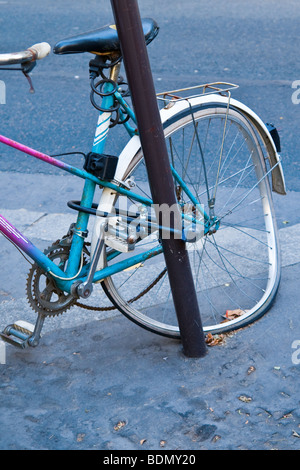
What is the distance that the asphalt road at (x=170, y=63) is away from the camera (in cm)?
559

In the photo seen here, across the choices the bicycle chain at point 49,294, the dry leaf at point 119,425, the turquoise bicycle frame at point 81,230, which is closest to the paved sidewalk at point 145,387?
the dry leaf at point 119,425

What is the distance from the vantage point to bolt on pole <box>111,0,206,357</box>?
2471 millimetres

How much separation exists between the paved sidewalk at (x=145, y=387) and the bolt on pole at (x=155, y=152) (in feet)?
0.65

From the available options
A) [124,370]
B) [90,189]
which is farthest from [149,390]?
[90,189]

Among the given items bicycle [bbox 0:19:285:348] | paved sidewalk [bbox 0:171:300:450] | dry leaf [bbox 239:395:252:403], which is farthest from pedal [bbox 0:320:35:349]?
dry leaf [bbox 239:395:252:403]

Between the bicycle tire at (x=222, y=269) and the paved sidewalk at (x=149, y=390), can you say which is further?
the bicycle tire at (x=222, y=269)

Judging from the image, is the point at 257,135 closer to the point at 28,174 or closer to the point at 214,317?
the point at 214,317

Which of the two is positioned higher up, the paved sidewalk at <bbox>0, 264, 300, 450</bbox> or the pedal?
the pedal

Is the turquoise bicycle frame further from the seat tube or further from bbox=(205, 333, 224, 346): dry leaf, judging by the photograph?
bbox=(205, 333, 224, 346): dry leaf

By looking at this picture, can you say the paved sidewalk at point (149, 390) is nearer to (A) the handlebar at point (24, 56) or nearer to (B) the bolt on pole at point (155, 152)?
(B) the bolt on pole at point (155, 152)

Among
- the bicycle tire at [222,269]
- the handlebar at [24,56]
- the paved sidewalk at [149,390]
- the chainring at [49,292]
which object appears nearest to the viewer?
the handlebar at [24,56]

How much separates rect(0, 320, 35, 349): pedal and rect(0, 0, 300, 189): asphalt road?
7.00 feet

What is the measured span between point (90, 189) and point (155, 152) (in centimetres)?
35
